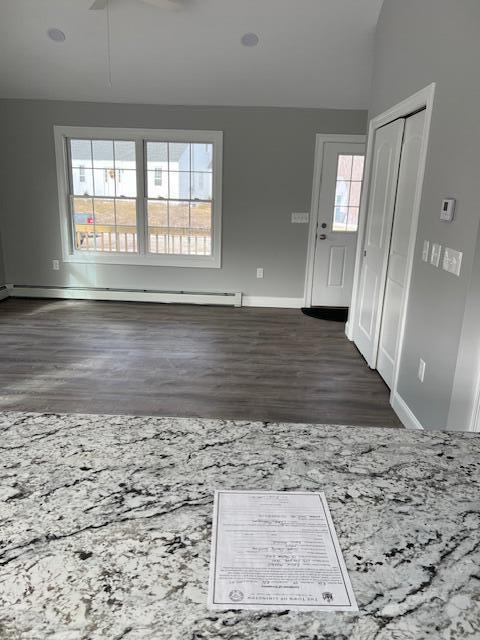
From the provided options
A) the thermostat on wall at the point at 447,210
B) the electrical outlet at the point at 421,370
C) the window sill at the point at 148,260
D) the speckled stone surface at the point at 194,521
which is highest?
the thermostat on wall at the point at 447,210

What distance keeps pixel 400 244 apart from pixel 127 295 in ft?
12.1

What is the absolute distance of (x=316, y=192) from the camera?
5.73 metres

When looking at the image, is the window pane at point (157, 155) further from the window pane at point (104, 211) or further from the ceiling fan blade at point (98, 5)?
the ceiling fan blade at point (98, 5)

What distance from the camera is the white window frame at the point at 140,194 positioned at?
18.7 ft

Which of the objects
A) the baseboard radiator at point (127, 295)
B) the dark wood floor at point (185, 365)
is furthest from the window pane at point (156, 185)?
the dark wood floor at point (185, 365)

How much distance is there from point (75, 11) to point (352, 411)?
4.30 meters

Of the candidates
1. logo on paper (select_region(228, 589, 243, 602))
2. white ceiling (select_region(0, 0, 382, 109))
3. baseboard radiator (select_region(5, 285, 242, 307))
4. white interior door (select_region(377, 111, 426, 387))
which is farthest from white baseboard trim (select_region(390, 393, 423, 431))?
white ceiling (select_region(0, 0, 382, 109))

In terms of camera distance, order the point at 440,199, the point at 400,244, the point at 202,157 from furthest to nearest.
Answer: the point at 202,157, the point at 400,244, the point at 440,199

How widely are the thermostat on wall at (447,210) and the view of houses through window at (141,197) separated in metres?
3.64

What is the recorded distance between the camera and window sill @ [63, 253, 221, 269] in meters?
6.05

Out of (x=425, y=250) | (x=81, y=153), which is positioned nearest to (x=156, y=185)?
(x=81, y=153)

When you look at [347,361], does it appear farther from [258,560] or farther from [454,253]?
[258,560]

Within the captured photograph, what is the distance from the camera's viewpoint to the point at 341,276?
6.01 m

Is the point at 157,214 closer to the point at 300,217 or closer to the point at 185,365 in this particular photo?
the point at 300,217
